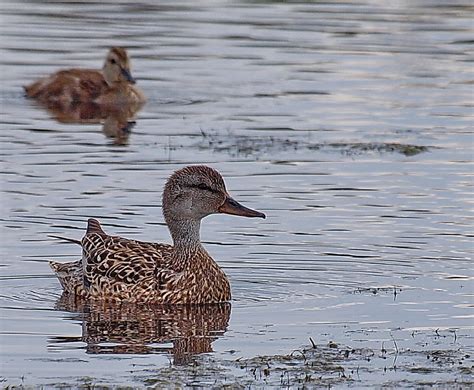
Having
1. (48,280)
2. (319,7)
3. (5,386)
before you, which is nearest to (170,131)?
(48,280)

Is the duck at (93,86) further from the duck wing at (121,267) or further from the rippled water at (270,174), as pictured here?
the duck wing at (121,267)

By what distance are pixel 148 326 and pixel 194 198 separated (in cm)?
134

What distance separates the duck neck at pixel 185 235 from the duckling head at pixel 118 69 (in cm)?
996

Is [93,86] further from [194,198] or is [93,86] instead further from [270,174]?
[194,198]

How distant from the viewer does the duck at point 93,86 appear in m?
21.6

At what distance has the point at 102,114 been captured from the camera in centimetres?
2142

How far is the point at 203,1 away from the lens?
3231 centimetres

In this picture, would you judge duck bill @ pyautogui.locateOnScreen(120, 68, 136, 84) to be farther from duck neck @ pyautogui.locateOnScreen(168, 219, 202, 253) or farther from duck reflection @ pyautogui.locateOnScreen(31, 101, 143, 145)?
duck neck @ pyautogui.locateOnScreen(168, 219, 202, 253)

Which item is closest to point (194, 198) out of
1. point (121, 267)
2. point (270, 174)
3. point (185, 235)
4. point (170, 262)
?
point (185, 235)

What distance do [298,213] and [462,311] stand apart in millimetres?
3411

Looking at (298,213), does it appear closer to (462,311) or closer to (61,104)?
(462,311)

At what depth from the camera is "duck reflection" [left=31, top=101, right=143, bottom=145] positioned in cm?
1977

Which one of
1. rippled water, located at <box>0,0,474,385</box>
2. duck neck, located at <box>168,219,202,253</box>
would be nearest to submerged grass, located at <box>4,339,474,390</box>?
rippled water, located at <box>0,0,474,385</box>

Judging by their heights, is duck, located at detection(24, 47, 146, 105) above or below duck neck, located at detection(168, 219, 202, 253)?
above
